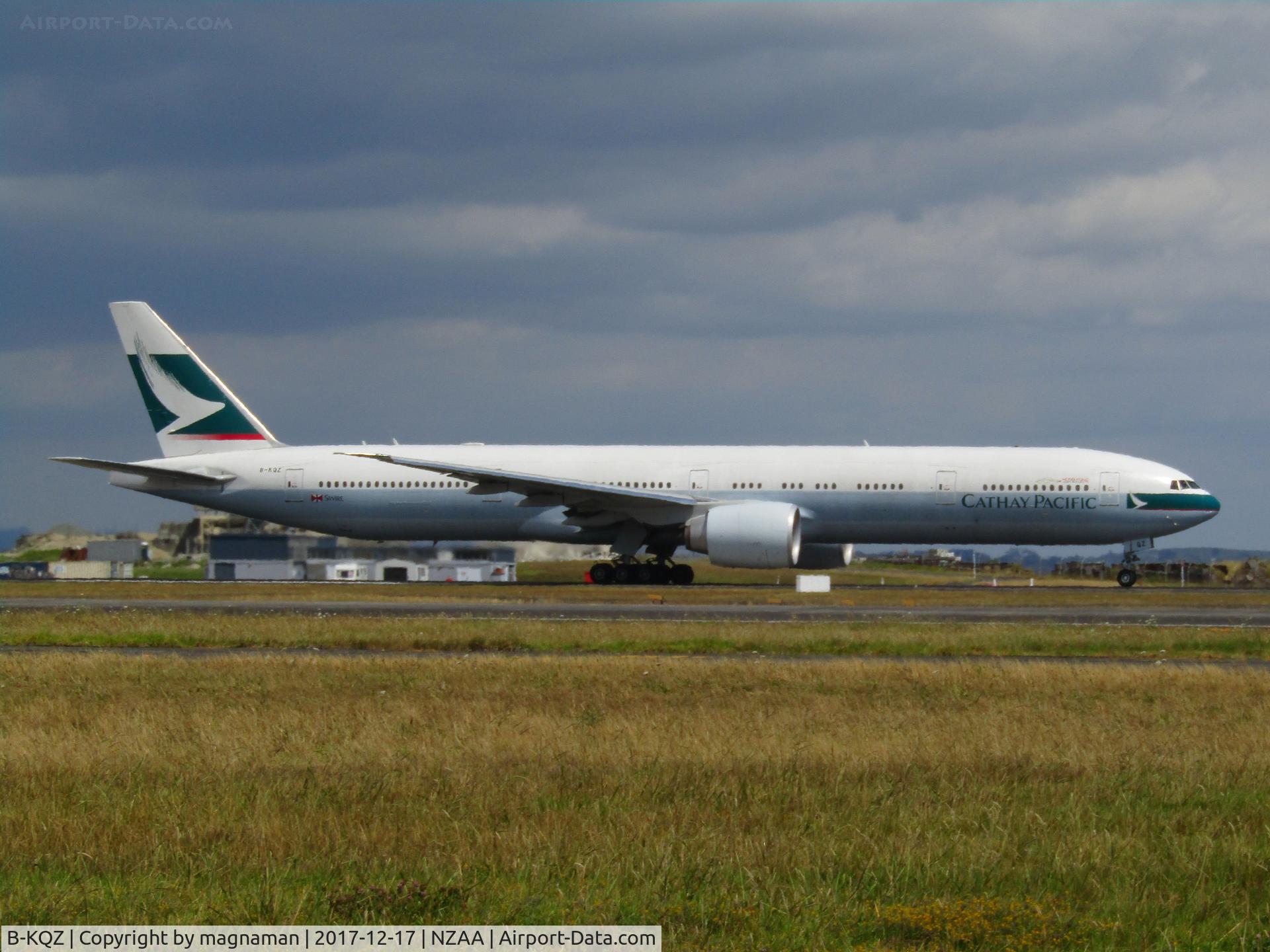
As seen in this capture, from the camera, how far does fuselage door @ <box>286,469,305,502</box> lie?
44344 mm

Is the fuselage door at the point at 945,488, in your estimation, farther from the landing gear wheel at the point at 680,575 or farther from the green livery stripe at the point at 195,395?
the green livery stripe at the point at 195,395

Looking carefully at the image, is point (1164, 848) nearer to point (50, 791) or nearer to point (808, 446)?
point (50, 791)

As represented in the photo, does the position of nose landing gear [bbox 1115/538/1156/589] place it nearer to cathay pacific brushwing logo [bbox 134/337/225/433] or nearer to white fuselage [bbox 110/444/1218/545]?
white fuselage [bbox 110/444/1218/545]

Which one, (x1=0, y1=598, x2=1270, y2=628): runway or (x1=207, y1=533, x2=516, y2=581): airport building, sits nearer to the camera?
(x1=0, y1=598, x2=1270, y2=628): runway

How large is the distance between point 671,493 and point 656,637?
19.4m

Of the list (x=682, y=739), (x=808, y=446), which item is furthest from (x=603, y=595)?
(x=682, y=739)

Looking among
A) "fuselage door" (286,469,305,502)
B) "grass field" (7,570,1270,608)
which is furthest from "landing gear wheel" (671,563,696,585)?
"fuselage door" (286,469,305,502)

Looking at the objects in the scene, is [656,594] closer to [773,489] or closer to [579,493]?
[579,493]

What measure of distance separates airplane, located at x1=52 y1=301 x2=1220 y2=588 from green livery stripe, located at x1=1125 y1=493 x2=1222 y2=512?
0.14 ft

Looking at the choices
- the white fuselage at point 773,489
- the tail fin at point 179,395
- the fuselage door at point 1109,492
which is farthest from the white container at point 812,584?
the tail fin at point 179,395

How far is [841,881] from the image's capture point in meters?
7.39

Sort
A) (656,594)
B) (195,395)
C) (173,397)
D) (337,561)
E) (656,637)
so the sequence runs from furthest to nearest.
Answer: (337,561)
(173,397)
(195,395)
(656,594)
(656,637)

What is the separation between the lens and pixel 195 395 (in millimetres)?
46594

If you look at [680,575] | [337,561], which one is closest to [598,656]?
[680,575]
